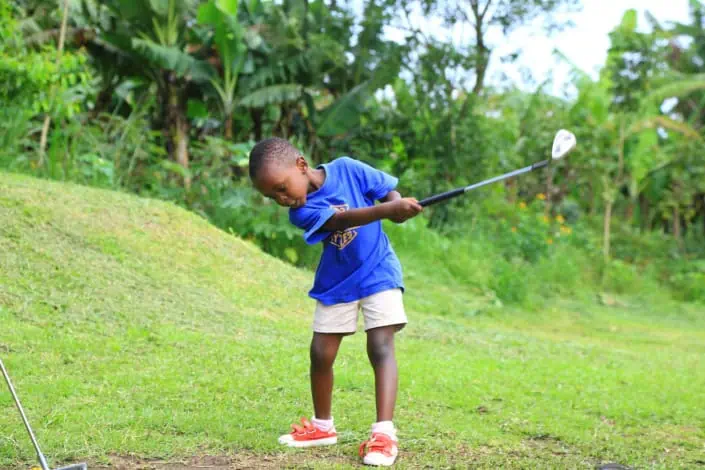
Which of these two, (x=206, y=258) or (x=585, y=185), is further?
(x=585, y=185)

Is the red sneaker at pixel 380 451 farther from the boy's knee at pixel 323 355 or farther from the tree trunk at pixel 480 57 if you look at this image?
the tree trunk at pixel 480 57

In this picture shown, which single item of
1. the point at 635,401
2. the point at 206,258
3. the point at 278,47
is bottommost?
the point at 635,401

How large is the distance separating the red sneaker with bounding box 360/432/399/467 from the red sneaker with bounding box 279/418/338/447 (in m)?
0.26

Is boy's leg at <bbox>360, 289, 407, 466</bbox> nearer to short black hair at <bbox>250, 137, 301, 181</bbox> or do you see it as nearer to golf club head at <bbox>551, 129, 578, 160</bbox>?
short black hair at <bbox>250, 137, 301, 181</bbox>

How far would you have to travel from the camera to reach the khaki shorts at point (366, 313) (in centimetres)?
353

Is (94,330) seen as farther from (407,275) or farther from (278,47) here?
(278,47)

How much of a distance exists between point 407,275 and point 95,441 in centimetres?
646

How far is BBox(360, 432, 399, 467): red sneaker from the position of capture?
332cm

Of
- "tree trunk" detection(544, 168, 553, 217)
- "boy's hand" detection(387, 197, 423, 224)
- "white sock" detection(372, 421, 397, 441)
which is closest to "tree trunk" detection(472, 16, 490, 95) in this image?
"tree trunk" detection(544, 168, 553, 217)

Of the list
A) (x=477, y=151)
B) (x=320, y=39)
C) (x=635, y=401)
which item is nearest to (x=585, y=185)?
(x=477, y=151)

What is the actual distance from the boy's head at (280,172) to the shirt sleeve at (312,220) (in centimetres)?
4

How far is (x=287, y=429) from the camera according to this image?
3.88m

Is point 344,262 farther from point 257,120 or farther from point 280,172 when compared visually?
point 257,120

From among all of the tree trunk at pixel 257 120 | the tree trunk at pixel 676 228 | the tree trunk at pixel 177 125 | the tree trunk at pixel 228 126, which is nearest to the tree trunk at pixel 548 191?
the tree trunk at pixel 676 228
